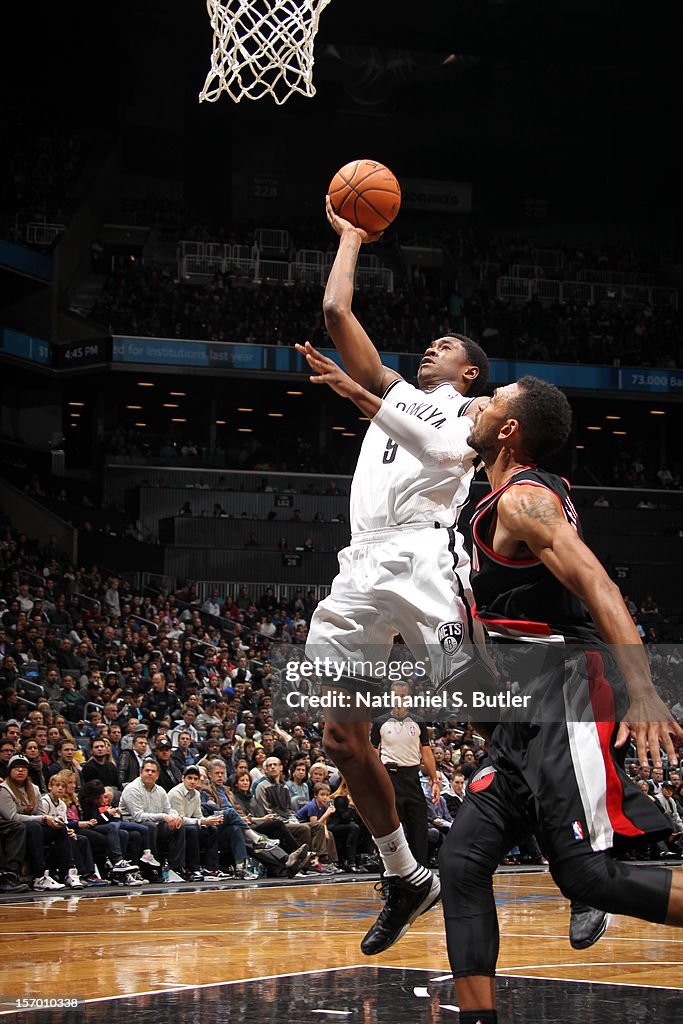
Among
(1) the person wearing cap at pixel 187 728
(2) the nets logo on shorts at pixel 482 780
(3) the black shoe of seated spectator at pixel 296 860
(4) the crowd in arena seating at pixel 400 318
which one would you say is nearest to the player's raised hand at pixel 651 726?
(2) the nets logo on shorts at pixel 482 780

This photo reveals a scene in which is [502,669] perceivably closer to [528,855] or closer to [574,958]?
[574,958]

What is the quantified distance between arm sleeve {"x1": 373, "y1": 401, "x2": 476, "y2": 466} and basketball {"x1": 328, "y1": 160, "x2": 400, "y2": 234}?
35.5 inches

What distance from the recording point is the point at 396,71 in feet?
118

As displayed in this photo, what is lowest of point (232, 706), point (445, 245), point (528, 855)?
point (528, 855)

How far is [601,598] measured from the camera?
3.60 m

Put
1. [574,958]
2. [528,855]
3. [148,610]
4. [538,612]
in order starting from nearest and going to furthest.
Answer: [538,612], [574,958], [528,855], [148,610]

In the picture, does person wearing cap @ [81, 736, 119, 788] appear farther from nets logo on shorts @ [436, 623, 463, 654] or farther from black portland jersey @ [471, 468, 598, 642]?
black portland jersey @ [471, 468, 598, 642]

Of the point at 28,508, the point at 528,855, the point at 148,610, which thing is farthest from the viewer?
A: the point at 28,508

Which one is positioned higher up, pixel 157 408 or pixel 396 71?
pixel 396 71

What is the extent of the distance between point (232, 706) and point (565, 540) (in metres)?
13.1

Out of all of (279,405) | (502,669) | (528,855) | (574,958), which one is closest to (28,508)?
(279,405)

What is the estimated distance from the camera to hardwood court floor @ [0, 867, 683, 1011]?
20.7ft

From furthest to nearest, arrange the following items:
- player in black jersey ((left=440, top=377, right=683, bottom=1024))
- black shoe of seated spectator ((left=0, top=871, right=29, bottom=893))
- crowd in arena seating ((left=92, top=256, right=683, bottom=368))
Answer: crowd in arena seating ((left=92, top=256, right=683, bottom=368))
black shoe of seated spectator ((left=0, top=871, right=29, bottom=893))
player in black jersey ((left=440, top=377, right=683, bottom=1024))

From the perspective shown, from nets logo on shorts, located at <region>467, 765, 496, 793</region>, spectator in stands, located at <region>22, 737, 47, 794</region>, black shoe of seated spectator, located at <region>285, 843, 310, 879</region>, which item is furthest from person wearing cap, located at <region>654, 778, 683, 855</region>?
nets logo on shorts, located at <region>467, 765, 496, 793</region>
